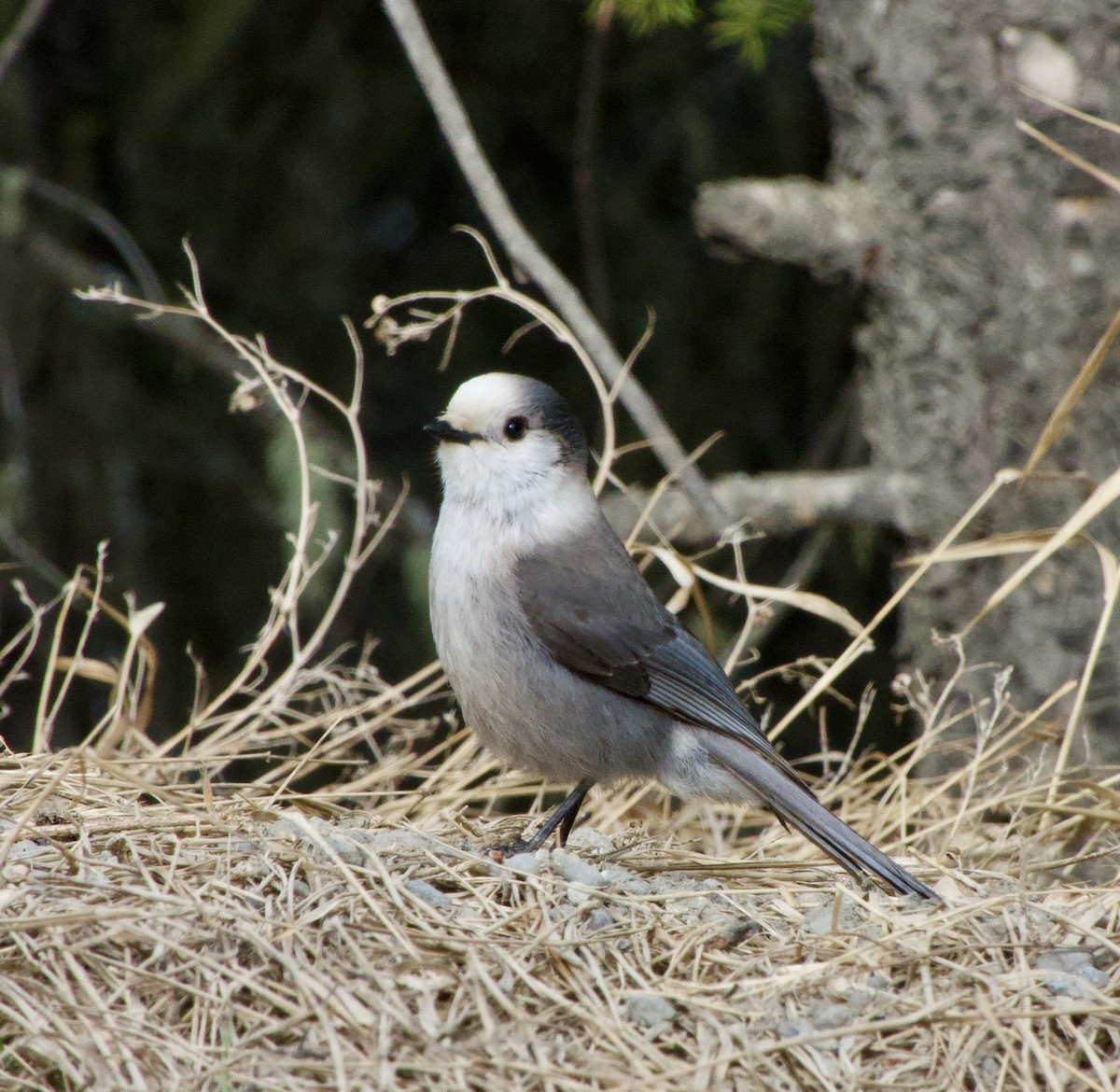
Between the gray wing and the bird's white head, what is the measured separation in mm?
164

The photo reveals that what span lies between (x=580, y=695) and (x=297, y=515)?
98 cm

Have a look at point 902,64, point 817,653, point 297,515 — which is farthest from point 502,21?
point 817,653

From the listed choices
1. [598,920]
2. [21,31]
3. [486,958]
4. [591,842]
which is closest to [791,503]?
[591,842]

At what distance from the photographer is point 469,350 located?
4434mm

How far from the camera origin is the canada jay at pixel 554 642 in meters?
2.74

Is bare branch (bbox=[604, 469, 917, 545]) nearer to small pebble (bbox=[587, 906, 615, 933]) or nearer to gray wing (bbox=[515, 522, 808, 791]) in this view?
gray wing (bbox=[515, 522, 808, 791])

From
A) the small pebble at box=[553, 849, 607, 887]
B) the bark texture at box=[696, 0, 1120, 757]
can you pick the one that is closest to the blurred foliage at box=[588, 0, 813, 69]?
the bark texture at box=[696, 0, 1120, 757]

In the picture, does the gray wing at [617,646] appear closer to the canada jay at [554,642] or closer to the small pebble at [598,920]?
the canada jay at [554,642]

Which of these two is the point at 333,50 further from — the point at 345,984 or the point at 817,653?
the point at 345,984

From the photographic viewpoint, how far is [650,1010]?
1.87 m

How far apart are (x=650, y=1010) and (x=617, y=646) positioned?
1.05 m

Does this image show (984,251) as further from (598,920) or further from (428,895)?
(428,895)

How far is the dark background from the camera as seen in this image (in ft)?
13.6

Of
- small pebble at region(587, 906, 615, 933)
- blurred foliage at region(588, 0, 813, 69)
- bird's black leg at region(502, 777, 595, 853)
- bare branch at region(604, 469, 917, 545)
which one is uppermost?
blurred foliage at region(588, 0, 813, 69)
